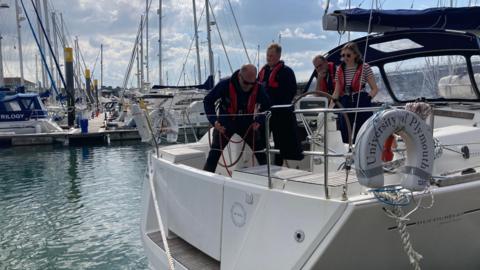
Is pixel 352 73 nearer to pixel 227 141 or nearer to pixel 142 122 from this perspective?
pixel 227 141

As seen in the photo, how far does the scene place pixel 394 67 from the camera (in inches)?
239

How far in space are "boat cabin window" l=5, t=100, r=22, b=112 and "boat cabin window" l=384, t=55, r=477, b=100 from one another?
23.8 metres

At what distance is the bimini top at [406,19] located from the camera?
20.3ft

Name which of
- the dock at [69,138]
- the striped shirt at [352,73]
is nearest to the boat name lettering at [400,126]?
the striped shirt at [352,73]

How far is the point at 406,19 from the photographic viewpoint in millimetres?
6297

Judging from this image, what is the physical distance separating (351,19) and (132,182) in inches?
346

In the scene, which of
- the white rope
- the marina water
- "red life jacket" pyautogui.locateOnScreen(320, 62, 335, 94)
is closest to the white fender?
the white rope

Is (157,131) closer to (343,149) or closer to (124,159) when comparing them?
(343,149)

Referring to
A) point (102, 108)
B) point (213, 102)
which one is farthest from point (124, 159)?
point (102, 108)

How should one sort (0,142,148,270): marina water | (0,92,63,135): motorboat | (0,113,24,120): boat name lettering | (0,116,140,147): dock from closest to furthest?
(0,142,148,270): marina water < (0,116,140,147): dock < (0,92,63,135): motorboat < (0,113,24,120): boat name lettering

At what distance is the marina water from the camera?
272 inches

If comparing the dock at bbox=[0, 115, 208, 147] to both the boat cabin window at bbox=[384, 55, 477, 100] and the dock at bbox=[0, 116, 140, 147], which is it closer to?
the dock at bbox=[0, 116, 140, 147]

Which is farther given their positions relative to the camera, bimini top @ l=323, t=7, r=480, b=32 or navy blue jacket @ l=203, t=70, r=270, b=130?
bimini top @ l=323, t=7, r=480, b=32

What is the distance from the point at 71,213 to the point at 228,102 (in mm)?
6661
